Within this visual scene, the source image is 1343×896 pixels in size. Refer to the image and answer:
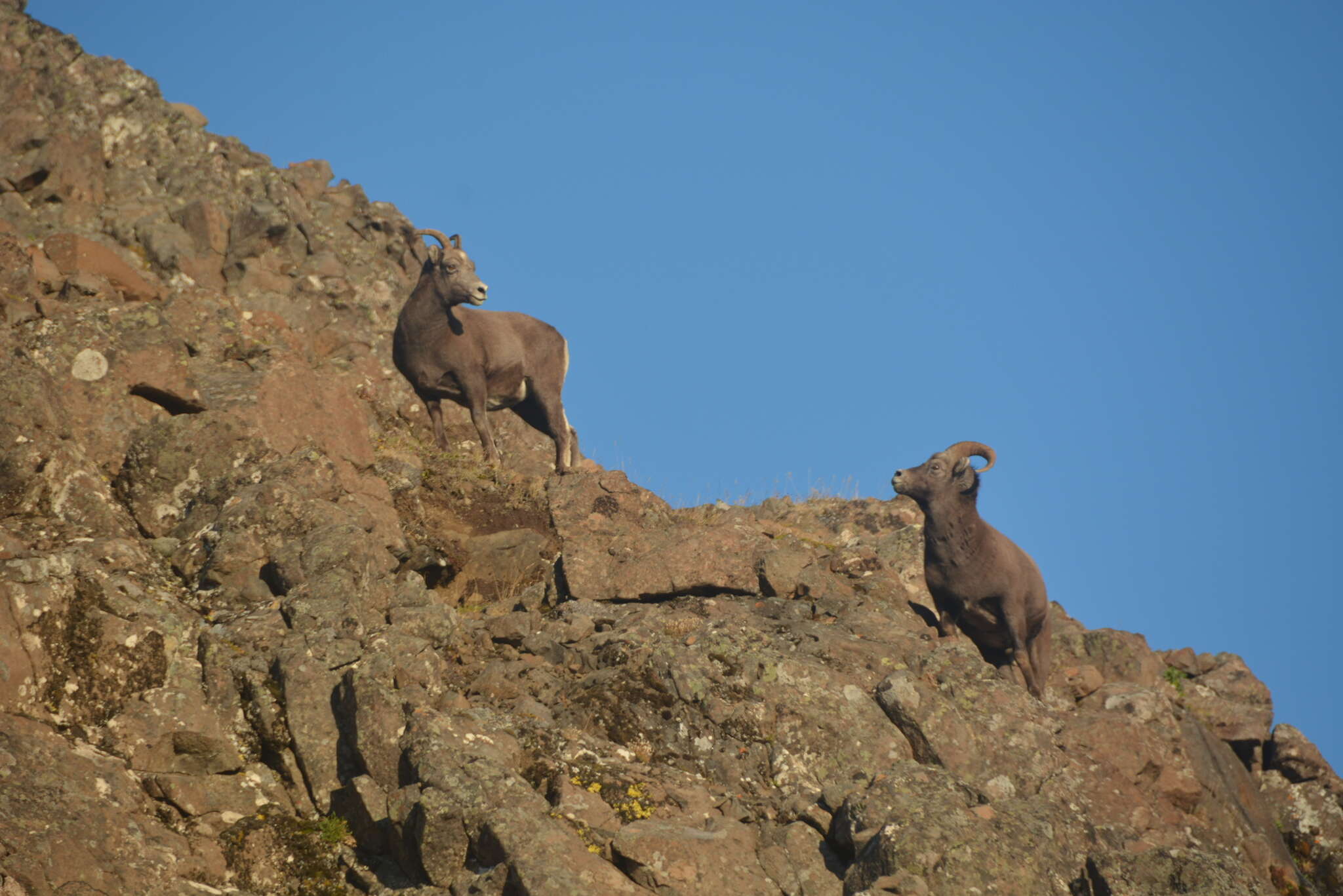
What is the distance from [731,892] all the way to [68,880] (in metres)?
3.82

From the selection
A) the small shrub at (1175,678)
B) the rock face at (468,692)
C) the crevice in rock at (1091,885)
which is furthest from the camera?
the small shrub at (1175,678)

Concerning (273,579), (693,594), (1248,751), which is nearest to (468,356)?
(693,594)

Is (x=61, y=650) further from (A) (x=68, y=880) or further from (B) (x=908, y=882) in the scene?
(B) (x=908, y=882)

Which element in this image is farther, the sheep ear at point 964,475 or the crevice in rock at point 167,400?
the sheep ear at point 964,475

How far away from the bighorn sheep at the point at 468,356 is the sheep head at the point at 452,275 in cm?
1

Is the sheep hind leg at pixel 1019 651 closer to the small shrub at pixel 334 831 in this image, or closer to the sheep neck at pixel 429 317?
the sheep neck at pixel 429 317

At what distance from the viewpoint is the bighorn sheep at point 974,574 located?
47.5ft

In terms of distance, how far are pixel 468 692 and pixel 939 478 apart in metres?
7.87

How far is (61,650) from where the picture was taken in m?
7.85

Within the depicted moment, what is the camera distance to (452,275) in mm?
17359

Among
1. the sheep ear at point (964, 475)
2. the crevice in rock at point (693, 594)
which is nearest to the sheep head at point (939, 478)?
the sheep ear at point (964, 475)

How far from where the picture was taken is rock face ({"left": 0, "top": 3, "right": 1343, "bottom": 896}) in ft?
23.8

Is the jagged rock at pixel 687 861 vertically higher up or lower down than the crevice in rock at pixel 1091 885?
lower down

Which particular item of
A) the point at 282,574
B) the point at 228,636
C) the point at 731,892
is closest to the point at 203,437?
the point at 282,574
